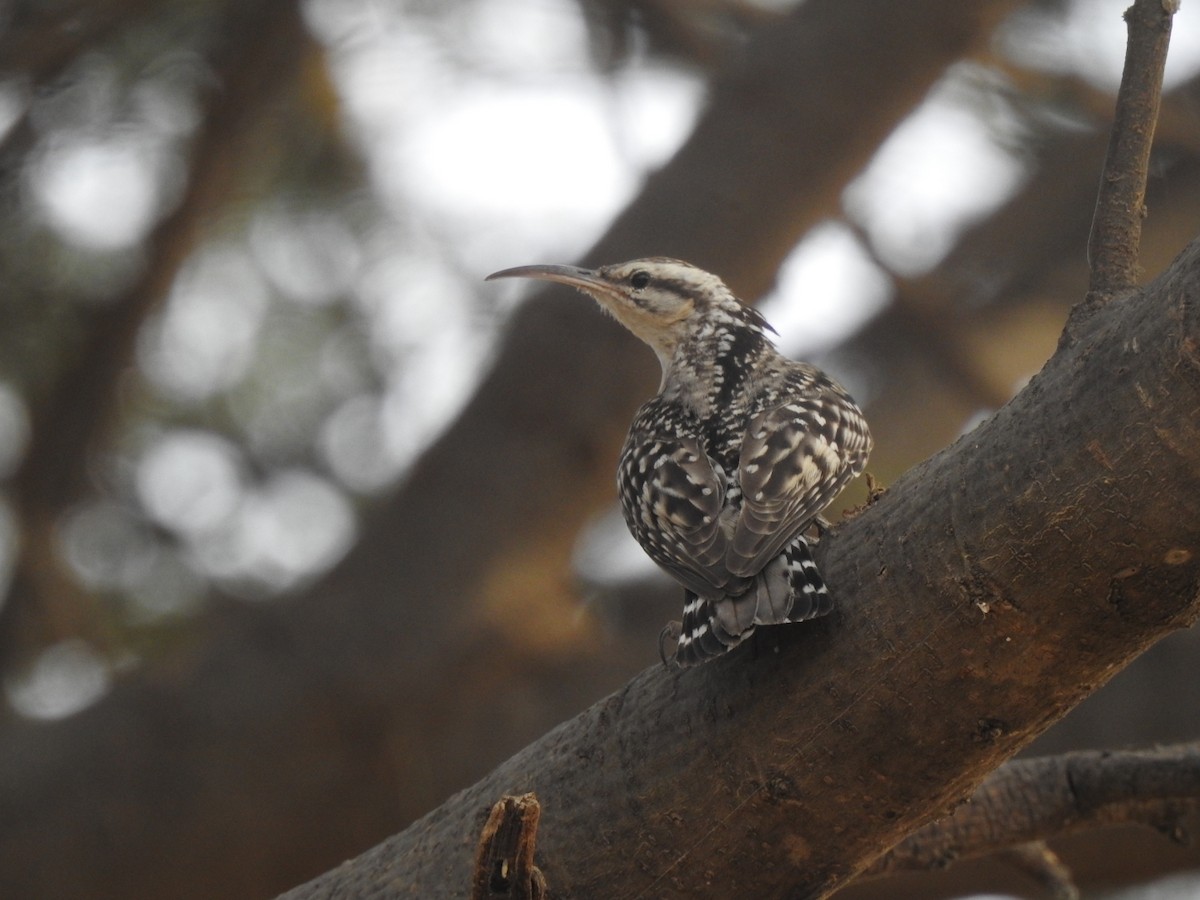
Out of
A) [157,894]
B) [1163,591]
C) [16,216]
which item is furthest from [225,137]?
[1163,591]

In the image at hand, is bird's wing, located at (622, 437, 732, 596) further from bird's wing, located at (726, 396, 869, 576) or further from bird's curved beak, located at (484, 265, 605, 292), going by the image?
bird's curved beak, located at (484, 265, 605, 292)

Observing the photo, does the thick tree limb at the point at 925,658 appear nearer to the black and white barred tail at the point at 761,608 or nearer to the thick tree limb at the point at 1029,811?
the black and white barred tail at the point at 761,608

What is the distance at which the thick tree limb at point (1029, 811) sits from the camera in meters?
3.25

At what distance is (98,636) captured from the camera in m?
6.44

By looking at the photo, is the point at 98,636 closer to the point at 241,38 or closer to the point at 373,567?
the point at 373,567

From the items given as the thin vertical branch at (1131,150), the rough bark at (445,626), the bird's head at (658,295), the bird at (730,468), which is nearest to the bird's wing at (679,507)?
the bird at (730,468)

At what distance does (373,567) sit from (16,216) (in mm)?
2165

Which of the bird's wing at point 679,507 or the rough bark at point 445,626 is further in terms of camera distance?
the rough bark at point 445,626

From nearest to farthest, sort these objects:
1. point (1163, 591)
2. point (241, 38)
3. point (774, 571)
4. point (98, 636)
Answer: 1. point (1163, 591)
2. point (774, 571)
3. point (241, 38)
4. point (98, 636)

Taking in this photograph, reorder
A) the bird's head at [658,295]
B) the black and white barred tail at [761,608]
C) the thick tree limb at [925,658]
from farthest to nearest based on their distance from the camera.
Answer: the bird's head at [658,295]
the black and white barred tail at [761,608]
the thick tree limb at [925,658]

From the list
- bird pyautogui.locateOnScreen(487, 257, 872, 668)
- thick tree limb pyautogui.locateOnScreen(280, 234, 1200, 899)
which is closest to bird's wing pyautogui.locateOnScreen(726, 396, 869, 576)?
bird pyautogui.locateOnScreen(487, 257, 872, 668)

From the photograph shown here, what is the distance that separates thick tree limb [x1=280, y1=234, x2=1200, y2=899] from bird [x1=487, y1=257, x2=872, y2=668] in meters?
0.11

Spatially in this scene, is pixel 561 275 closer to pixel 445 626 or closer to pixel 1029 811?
pixel 445 626

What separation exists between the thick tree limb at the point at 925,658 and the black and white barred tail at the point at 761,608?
0.06m
